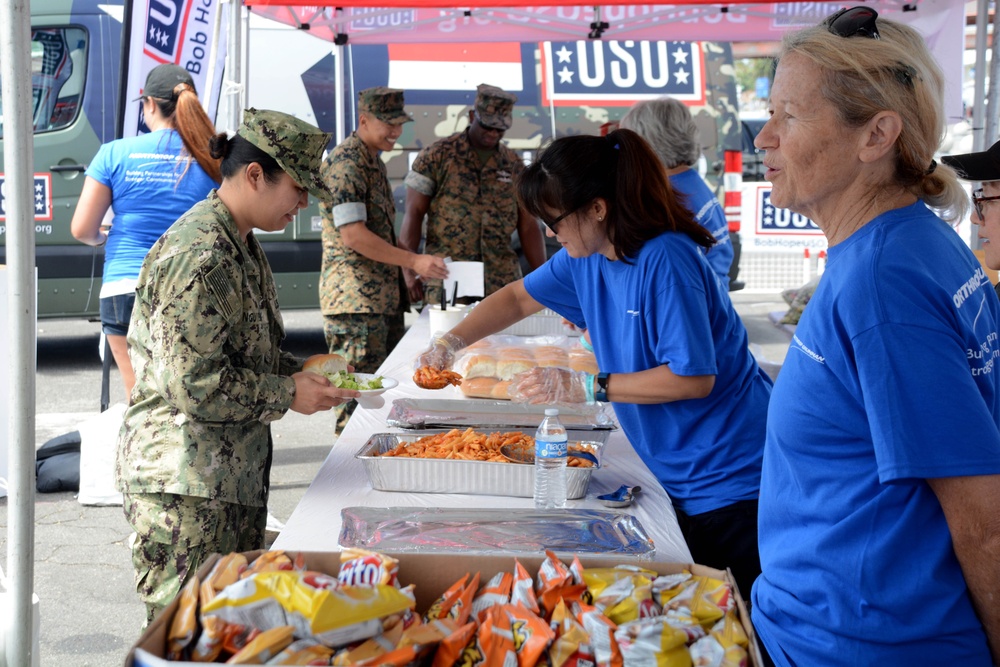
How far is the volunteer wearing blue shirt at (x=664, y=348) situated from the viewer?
218 centimetres

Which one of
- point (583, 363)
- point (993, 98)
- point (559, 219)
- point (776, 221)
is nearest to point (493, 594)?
point (559, 219)

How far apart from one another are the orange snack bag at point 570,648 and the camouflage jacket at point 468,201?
4.04 meters

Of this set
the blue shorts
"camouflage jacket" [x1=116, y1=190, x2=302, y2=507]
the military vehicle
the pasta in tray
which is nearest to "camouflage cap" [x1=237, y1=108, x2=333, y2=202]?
"camouflage jacket" [x1=116, y1=190, x2=302, y2=507]

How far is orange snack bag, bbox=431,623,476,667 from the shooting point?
1.25m

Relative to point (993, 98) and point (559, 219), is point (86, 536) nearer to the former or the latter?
point (559, 219)

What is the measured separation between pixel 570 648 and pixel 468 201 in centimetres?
422

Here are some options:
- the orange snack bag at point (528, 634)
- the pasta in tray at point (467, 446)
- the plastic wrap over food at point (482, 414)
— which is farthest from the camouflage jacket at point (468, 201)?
the orange snack bag at point (528, 634)

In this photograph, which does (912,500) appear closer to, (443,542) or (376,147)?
(443,542)

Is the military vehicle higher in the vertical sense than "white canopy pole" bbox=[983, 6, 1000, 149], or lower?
Answer: higher

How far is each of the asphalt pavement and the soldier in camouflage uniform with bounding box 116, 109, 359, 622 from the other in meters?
1.09

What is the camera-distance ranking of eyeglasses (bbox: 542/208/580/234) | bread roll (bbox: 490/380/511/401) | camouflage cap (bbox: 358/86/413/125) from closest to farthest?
eyeglasses (bbox: 542/208/580/234), bread roll (bbox: 490/380/511/401), camouflage cap (bbox: 358/86/413/125)

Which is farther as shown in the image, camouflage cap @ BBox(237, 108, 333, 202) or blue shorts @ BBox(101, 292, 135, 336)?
blue shorts @ BBox(101, 292, 135, 336)

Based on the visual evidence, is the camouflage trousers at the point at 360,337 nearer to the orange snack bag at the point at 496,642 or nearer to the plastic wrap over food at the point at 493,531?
the plastic wrap over food at the point at 493,531

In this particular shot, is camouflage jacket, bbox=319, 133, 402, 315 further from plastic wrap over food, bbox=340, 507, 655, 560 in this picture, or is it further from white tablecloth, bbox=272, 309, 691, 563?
plastic wrap over food, bbox=340, 507, 655, 560
